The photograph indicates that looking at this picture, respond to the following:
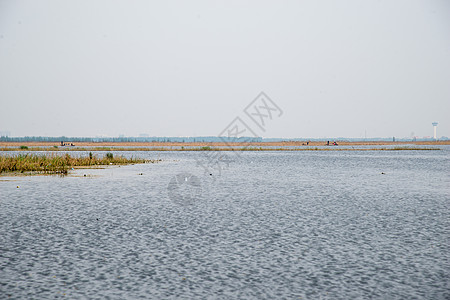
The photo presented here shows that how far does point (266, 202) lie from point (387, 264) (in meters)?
11.4

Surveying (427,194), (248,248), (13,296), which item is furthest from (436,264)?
(427,194)

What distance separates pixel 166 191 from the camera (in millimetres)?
26828

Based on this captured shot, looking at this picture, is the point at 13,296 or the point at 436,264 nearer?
the point at 13,296

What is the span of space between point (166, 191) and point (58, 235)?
13.0 meters

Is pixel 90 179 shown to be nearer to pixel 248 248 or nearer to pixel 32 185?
pixel 32 185

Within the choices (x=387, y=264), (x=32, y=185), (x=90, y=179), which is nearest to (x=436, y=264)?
(x=387, y=264)

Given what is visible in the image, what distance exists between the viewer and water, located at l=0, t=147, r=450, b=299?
351 inches

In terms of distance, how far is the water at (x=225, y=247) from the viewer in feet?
29.2

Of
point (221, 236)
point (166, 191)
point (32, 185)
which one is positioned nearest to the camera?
point (221, 236)

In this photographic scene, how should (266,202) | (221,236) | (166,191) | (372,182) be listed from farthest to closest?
(372,182) < (166,191) < (266,202) < (221,236)

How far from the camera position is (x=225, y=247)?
A: 12.3 meters

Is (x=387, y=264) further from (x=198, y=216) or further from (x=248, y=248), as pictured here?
(x=198, y=216)

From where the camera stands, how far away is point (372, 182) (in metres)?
33.0

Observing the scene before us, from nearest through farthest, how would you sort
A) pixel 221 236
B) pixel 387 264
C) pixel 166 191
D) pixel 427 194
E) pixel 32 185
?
pixel 387 264 → pixel 221 236 → pixel 427 194 → pixel 166 191 → pixel 32 185
